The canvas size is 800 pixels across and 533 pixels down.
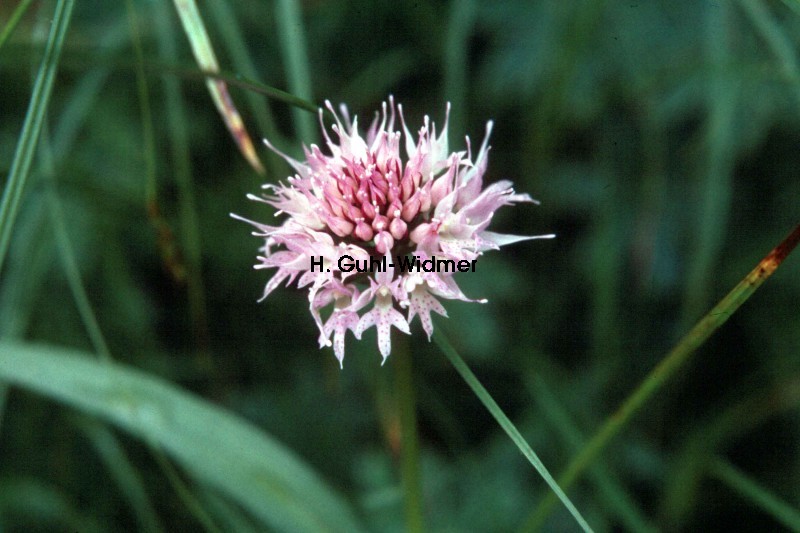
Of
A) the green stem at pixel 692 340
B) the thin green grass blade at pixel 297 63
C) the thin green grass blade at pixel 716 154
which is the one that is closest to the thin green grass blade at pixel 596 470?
the green stem at pixel 692 340

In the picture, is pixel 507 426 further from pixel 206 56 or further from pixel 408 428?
pixel 206 56

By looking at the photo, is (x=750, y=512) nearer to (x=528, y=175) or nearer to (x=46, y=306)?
(x=528, y=175)

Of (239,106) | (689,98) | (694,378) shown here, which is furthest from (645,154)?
(239,106)

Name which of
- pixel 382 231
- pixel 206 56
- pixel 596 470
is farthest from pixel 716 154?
pixel 206 56

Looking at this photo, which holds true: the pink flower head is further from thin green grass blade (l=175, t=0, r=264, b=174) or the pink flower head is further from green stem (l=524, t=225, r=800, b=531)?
green stem (l=524, t=225, r=800, b=531)

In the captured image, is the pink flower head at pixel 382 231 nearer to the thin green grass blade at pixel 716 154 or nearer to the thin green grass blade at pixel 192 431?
→ the thin green grass blade at pixel 192 431

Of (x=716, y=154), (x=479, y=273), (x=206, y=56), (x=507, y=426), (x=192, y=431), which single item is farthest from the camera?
(x=479, y=273)
